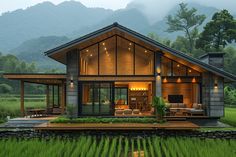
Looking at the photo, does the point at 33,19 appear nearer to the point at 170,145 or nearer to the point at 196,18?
the point at 196,18

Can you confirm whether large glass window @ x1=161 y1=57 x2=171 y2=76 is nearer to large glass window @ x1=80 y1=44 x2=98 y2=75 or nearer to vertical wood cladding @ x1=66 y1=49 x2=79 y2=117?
large glass window @ x1=80 y1=44 x2=98 y2=75

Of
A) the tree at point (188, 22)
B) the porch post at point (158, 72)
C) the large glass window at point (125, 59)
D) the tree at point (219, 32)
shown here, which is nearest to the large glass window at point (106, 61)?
the large glass window at point (125, 59)

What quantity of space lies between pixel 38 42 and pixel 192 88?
10451cm

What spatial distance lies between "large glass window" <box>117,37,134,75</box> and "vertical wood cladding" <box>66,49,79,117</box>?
7.93ft

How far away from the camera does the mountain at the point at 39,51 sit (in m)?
104

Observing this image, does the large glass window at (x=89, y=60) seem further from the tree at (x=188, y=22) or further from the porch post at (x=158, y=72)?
the tree at (x=188, y=22)

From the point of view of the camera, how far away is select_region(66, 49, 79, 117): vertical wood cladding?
19078 mm

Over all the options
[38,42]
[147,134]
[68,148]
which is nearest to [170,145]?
[68,148]

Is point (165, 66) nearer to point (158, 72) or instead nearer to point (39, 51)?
point (158, 72)

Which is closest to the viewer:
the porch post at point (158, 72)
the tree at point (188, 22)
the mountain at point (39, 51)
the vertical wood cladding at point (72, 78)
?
the vertical wood cladding at point (72, 78)

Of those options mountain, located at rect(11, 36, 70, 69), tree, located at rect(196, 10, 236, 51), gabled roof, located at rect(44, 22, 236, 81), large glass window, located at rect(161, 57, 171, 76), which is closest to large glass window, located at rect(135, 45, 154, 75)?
large glass window, located at rect(161, 57, 171, 76)

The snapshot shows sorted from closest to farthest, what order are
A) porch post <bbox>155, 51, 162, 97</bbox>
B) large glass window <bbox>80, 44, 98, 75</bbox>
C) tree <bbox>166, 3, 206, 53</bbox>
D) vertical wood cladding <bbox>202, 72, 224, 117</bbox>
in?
vertical wood cladding <bbox>202, 72, 224, 117</bbox>, porch post <bbox>155, 51, 162, 97</bbox>, large glass window <bbox>80, 44, 98, 75</bbox>, tree <bbox>166, 3, 206, 53</bbox>

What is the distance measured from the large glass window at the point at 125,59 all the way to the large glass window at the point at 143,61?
287mm

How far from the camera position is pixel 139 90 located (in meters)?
24.9
